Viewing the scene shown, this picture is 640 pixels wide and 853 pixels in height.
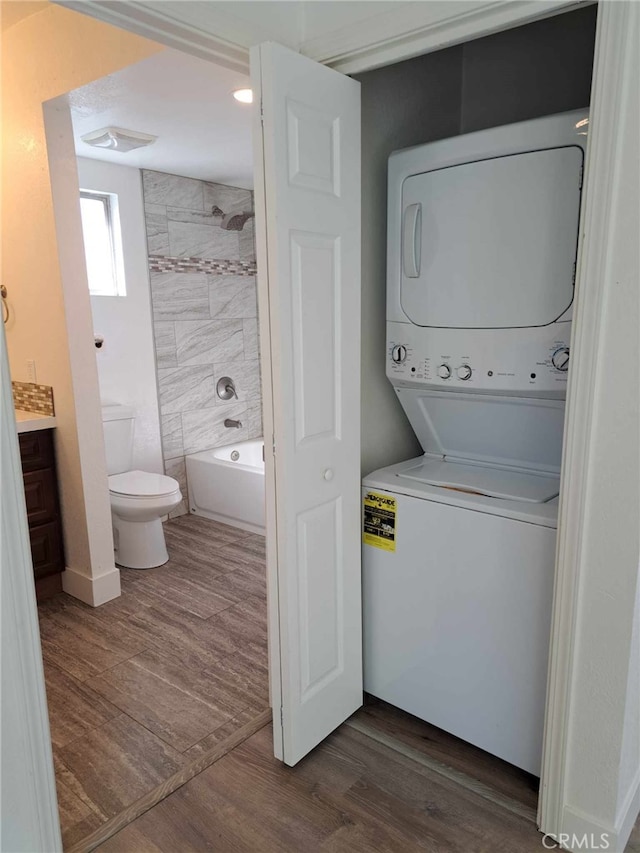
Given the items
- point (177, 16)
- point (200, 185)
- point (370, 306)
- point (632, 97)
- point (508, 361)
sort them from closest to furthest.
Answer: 1. point (632, 97)
2. point (177, 16)
3. point (508, 361)
4. point (370, 306)
5. point (200, 185)

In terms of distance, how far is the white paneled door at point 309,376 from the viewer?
159cm

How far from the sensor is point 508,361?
1.82 meters

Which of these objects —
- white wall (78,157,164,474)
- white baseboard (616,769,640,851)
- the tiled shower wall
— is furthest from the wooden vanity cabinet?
white baseboard (616,769,640,851)

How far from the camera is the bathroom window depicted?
146 inches

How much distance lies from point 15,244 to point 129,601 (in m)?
1.83

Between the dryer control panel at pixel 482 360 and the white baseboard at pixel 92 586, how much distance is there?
185 centimetres

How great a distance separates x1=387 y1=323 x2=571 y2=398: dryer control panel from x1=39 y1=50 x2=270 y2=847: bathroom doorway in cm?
126

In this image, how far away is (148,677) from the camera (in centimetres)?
243

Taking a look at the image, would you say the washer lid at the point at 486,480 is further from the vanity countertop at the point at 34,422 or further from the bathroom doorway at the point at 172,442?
the vanity countertop at the point at 34,422

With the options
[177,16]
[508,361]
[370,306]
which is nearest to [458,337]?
[508,361]

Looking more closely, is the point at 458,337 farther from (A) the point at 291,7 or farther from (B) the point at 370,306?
(A) the point at 291,7

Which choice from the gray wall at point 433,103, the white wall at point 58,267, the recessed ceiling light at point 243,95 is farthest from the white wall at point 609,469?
the white wall at point 58,267

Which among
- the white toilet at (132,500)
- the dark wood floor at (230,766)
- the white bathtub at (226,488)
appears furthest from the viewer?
the white bathtub at (226,488)

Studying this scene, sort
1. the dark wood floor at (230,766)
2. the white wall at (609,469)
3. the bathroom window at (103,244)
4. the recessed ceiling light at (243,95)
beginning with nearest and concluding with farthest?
the white wall at (609,469) → the dark wood floor at (230,766) → the recessed ceiling light at (243,95) → the bathroom window at (103,244)
